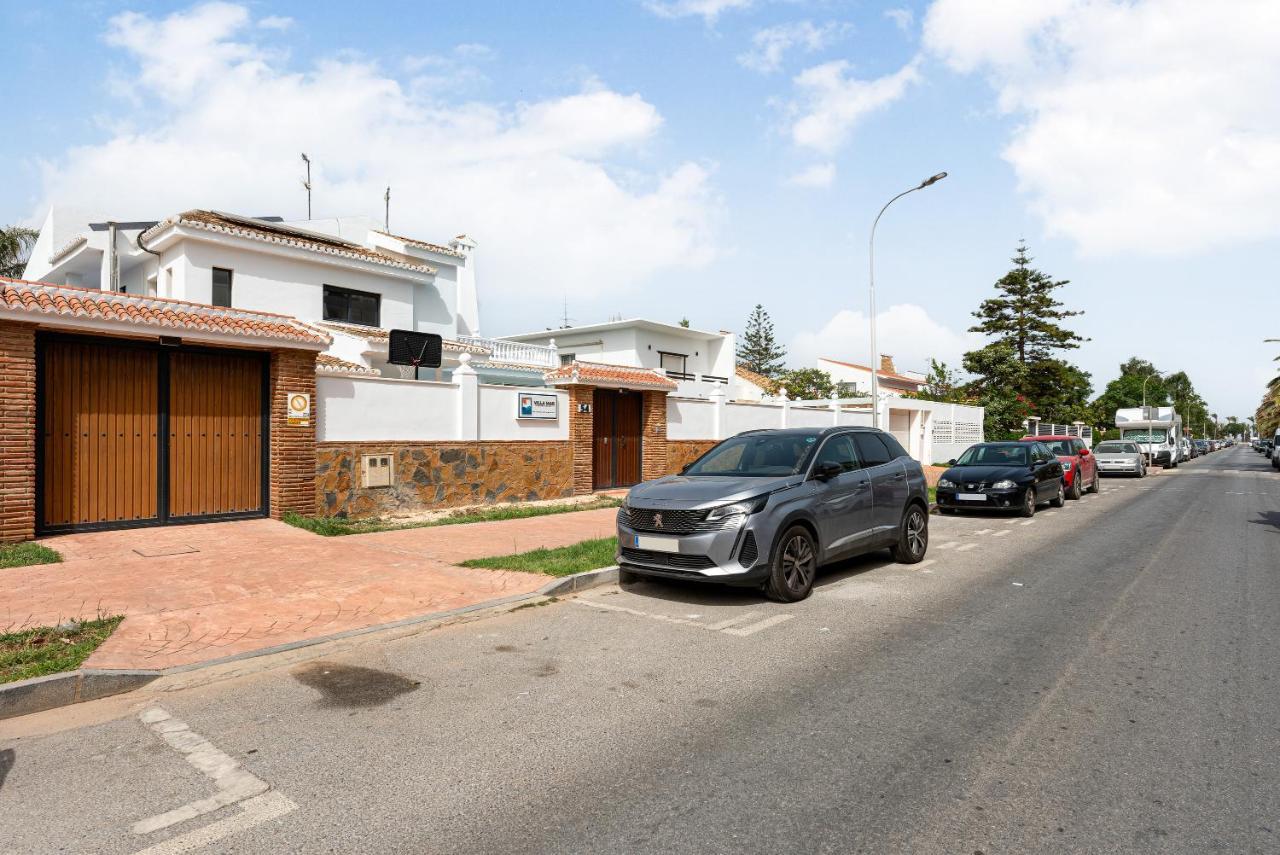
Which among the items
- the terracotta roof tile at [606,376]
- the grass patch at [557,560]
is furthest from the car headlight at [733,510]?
the terracotta roof tile at [606,376]

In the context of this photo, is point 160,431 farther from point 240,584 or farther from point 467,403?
point 467,403

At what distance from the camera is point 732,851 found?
2820mm

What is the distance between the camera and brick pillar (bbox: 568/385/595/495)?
1595cm

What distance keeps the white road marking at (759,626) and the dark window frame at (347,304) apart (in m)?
19.6

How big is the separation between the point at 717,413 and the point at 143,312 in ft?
43.8

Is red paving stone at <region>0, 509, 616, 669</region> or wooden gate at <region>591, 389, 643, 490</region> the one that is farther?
wooden gate at <region>591, 389, 643, 490</region>

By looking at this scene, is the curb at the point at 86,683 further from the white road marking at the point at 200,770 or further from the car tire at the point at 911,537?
the car tire at the point at 911,537

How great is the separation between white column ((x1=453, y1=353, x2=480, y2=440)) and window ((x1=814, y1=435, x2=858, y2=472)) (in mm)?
7773

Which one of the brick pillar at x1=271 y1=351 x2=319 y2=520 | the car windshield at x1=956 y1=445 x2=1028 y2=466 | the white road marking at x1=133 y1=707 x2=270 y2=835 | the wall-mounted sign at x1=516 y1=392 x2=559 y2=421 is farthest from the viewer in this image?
the car windshield at x1=956 y1=445 x2=1028 y2=466

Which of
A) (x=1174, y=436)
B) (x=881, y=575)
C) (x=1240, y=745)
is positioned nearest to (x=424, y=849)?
(x=1240, y=745)

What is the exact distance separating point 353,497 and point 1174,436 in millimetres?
48564

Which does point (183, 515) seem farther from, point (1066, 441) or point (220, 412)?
point (1066, 441)

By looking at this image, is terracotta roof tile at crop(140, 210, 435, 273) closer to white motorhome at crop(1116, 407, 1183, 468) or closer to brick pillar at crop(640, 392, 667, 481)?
brick pillar at crop(640, 392, 667, 481)

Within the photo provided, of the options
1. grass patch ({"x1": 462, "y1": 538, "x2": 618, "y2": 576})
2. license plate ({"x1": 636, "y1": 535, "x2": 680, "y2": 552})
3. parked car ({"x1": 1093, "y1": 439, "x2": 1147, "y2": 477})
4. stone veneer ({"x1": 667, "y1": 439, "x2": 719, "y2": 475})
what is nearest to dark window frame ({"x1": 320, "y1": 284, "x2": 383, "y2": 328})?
stone veneer ({"x1": 667, "y1": 439, "x2": 719, "y2": 475})
